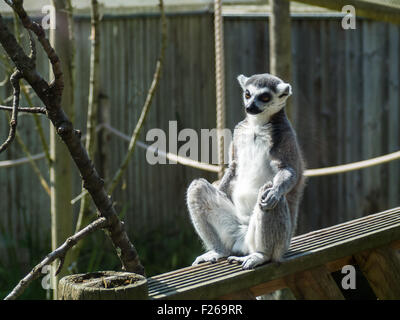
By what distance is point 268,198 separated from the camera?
110 inches

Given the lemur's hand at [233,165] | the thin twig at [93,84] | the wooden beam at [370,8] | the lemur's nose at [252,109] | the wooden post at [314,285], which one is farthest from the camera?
the thin twig at [93,84]

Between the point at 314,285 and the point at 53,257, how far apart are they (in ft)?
3.68

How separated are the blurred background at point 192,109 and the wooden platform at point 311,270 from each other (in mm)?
3047

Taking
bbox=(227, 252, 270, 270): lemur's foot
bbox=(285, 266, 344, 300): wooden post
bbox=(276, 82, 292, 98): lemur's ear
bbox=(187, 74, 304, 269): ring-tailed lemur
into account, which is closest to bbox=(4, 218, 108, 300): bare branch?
bbox=(227, 252, 270, 270): lemur's foot

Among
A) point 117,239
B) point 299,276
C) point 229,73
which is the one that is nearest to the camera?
point 117,239

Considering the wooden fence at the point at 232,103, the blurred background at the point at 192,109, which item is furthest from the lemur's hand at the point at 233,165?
the wooden fence at the point at 232,103

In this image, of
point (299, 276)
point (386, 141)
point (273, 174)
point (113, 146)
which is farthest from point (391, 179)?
point (299, 276)

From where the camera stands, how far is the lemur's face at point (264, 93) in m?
3.07

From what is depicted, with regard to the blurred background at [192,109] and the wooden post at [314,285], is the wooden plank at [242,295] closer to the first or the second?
the wooden post at [314,285]

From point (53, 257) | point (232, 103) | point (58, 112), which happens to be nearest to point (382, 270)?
point (53, 257)

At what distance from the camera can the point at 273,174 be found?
310 cm

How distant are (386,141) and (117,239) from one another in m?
4.41

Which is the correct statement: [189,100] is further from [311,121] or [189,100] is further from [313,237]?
[313,237]

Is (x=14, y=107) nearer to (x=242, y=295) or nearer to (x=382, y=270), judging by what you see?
(x=242, y=295)
